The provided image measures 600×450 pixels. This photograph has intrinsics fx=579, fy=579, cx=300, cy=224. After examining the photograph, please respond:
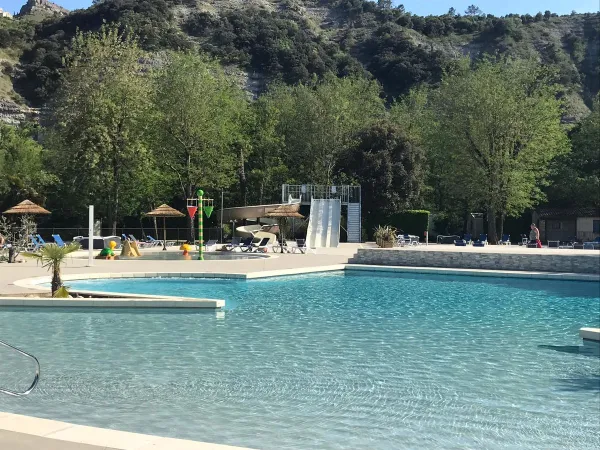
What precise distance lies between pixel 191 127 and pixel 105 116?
4.82 metres

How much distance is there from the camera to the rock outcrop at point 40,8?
13104 cm

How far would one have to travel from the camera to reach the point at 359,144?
3766cm

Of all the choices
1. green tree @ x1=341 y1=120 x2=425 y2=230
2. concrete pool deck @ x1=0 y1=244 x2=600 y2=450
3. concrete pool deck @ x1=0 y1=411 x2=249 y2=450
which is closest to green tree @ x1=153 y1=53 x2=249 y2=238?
green tree @ x1=341 y1=120 x2=425 y2=230

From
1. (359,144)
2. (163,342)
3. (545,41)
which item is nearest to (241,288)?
(163,342)

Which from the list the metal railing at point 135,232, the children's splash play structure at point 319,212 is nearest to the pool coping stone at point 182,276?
the children's splash play structure at point 319,212

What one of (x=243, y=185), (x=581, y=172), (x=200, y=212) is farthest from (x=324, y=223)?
(x=581, y=172)

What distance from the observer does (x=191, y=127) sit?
3409 cm

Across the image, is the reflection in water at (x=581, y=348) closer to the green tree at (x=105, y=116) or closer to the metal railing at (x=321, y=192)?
the metal railing at (x=321, y=192)

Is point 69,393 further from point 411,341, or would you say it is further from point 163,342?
point 411,341

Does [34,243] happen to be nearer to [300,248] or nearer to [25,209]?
[25,209]

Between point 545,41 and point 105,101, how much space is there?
9413cm

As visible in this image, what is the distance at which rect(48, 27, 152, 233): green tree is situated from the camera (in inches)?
1271

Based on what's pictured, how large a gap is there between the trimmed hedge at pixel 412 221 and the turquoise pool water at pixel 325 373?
23.1m

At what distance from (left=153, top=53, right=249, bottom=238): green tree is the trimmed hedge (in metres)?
10.8
